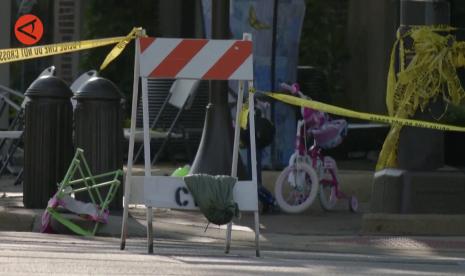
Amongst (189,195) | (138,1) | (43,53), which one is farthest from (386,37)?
(189,195)

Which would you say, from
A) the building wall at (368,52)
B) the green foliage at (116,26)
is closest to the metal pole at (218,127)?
the green foliage at (116,26)

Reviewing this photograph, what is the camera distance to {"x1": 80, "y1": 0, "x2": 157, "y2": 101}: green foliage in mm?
19234

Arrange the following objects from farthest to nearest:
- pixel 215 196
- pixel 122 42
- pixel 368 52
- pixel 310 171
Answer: pixel 368 52 → pixel 310 171 → pixel 122 42 → pixel 215 196

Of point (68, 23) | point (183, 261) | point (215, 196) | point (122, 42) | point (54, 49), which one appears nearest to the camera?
point (183, 261)

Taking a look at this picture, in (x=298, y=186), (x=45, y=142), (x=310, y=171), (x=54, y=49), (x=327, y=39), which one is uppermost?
(x=327, y=39)

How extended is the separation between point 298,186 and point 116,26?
8.59 m

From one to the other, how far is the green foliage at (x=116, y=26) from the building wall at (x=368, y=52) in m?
3.91

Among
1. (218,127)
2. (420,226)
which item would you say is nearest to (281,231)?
(420,226)

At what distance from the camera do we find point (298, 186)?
1191 centimetres

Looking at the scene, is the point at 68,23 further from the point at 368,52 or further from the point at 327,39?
the point at 368,52

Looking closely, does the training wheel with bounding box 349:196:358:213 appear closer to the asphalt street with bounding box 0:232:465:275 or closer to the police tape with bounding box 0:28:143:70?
the asphalt street with bounding box 0:232:465:275

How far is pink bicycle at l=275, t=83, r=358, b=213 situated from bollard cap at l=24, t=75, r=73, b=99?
2454 mm

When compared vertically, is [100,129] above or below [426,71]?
below

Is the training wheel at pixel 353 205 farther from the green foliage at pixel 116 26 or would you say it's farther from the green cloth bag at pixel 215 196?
the green foliage at pixel 116 26
